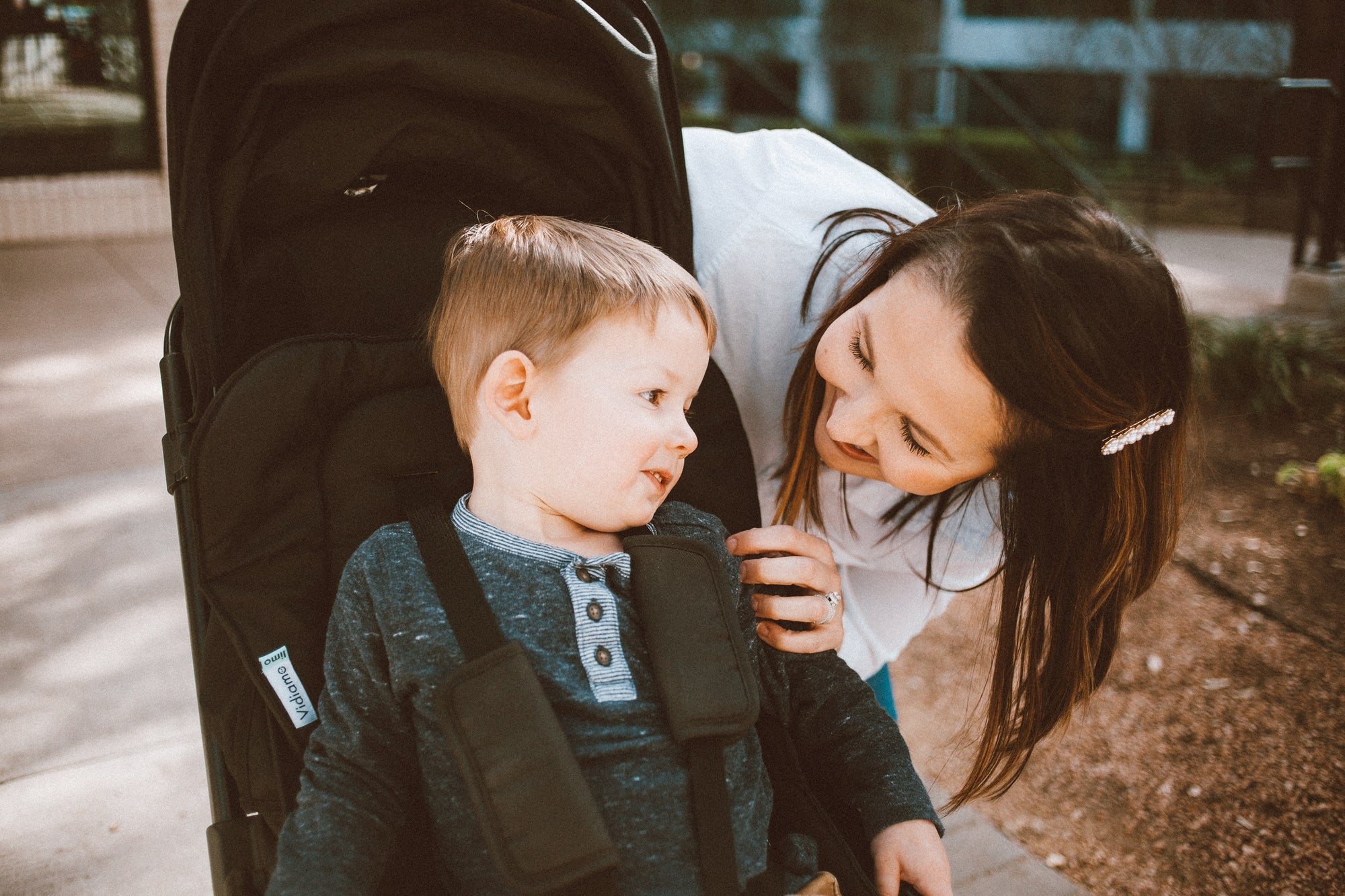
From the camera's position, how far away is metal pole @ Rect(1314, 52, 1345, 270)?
5.41 meters

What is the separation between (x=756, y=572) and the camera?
161cm

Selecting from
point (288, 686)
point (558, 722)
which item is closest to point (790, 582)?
point (558, 722)

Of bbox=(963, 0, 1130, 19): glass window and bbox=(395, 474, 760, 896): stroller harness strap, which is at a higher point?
bbox=(963, 0, 1130, 19): glass window

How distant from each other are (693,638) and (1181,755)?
6.34 ft

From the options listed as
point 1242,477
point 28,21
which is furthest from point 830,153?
point 28,21

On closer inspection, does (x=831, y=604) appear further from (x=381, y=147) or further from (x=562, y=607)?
(x=381, y=147)

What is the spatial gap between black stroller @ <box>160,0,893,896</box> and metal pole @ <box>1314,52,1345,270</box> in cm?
506

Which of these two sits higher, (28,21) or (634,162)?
(28,21)

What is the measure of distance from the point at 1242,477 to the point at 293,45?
3.79 meters

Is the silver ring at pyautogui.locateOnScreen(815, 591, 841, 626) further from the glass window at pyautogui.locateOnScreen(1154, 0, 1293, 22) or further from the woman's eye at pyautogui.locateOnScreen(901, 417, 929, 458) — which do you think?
the glass window at pyautogui.locateOnScreen(1154, 0, 1293, 22)

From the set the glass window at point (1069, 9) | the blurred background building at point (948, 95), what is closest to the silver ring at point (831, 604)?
the blurred background building at point (948, 95)

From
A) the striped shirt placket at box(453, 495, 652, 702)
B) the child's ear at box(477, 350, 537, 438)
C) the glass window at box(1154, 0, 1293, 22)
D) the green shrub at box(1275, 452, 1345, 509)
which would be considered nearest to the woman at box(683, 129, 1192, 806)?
the striped shirt placket at box(453, 495, 652, 702)

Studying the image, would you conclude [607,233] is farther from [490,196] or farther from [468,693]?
[468,693]

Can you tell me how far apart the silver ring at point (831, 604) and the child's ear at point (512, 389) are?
54 centimetres
